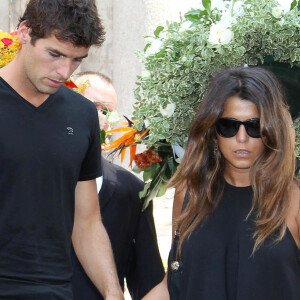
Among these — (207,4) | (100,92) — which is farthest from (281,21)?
(100,92)

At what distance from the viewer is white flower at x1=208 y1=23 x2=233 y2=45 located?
131 inches

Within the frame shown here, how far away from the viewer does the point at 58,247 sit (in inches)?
126

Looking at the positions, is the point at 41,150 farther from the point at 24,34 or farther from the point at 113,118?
the point at 113,118

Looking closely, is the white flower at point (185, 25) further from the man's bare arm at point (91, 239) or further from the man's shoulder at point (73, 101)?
the man's bare arm at point (91, 239)

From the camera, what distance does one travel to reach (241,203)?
3.07 metres

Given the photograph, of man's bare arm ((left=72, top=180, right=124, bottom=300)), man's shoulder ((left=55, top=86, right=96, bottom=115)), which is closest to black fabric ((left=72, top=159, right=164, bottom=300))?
man's bare arm ((left=72, top=180, right=124, bottom=300))

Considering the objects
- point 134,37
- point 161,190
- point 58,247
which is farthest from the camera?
point 134,37

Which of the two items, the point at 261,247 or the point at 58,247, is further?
the point at 58,247

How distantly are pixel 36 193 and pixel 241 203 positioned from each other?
0.77m

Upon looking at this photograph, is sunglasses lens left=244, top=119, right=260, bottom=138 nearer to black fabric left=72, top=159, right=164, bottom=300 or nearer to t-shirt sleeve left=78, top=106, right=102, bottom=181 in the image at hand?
t-shirt sleeve left=78, top=106, right=102, bottom=181

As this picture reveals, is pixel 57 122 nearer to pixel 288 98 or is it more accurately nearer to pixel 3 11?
pixel 288 98

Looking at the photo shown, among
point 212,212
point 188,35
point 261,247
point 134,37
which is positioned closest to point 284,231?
point 261,247

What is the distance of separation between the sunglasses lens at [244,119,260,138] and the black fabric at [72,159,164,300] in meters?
1.28

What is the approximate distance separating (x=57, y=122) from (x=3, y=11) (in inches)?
278
